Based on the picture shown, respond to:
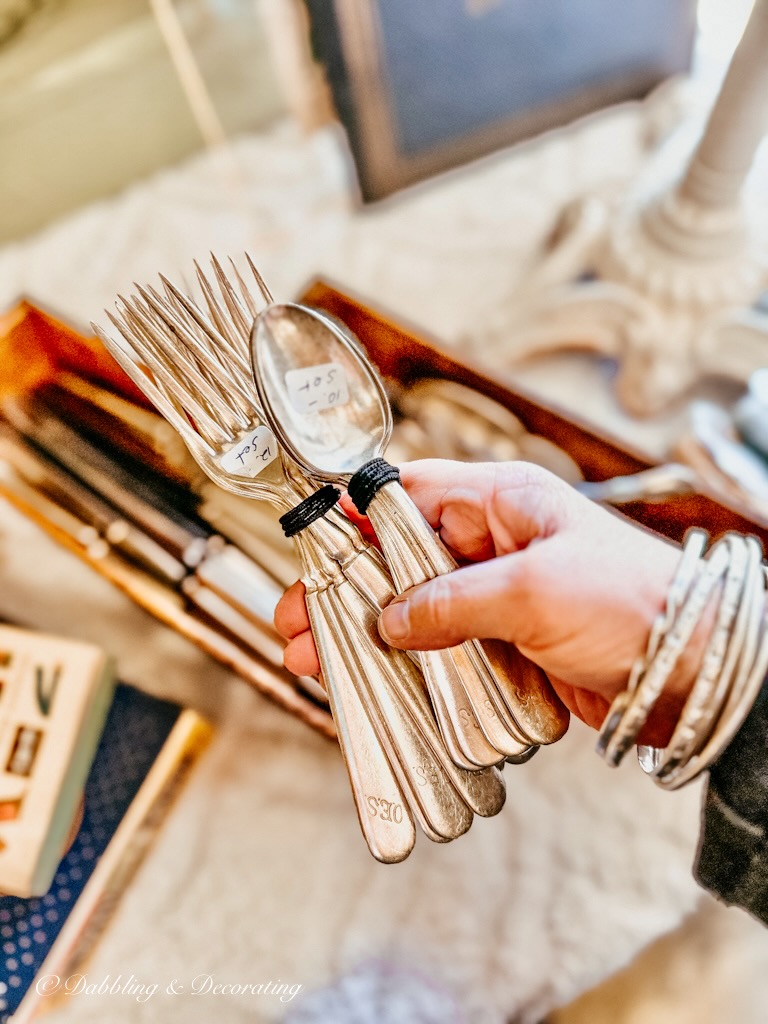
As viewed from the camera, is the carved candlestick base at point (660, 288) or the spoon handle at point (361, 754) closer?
the spoon handle at point (361, 754)

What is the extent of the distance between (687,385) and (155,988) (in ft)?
2.56

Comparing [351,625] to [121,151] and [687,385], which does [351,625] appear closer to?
[687,385]

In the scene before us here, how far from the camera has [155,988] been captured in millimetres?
498

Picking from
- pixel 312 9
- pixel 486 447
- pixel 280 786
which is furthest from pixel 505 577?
pixel 312 9

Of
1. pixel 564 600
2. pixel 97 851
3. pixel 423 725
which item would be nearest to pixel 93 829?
pixel 97 851

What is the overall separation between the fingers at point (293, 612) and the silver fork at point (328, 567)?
2cm

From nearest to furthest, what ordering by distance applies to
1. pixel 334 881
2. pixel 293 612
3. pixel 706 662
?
pixel 706 662 → pixel 293 612 → pixel 334 881

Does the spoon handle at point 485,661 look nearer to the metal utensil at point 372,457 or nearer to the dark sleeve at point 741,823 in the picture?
the metal utensil at point 372,457

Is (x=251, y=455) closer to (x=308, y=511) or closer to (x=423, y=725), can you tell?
(x=308, y=511)

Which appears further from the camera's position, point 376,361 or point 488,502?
point 376,361

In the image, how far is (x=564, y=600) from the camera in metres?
0.35

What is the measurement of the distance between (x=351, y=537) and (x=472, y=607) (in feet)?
0.33

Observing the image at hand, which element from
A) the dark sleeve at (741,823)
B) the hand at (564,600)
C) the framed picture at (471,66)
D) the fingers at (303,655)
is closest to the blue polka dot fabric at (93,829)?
the fingers at (303,655)

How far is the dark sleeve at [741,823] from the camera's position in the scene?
379 millimetres
